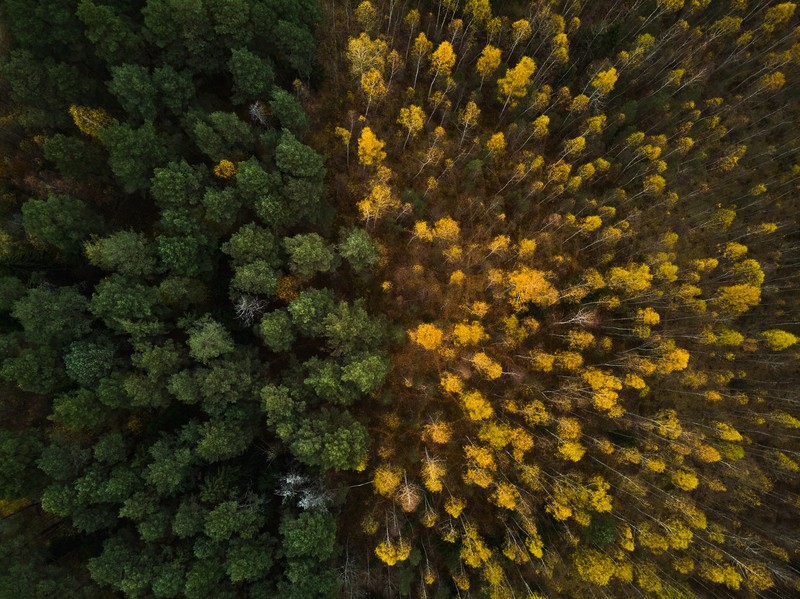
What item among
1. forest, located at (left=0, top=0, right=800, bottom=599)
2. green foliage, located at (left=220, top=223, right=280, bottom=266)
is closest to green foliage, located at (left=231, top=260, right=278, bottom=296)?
forest, located at (left=0, top=0, right=800, bottom=599)

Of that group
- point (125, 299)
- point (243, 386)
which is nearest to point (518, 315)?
point (243, 386)

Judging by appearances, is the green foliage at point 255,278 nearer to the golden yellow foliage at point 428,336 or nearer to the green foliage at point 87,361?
the green foliage at point 87,361

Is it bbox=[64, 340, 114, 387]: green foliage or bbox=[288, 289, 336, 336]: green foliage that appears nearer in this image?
bbox=[64, 340, 114, 387]: green foliage

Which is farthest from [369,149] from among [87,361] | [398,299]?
[87,361]

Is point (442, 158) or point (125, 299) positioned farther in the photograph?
point (442, 158)

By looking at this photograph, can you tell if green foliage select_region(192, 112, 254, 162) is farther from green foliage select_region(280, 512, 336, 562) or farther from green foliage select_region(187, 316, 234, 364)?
green foliage select_region(280, 512, 336, 562)

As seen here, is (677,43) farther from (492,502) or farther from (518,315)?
(492,502)
